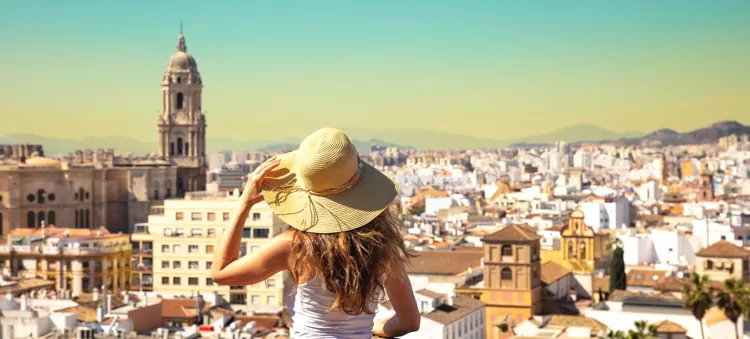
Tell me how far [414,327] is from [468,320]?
24.2 meters

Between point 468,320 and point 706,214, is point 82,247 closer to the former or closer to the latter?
point 468,320

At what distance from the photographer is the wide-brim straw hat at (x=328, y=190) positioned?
2824mm

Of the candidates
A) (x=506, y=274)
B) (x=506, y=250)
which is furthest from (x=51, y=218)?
(x=506, y=274)

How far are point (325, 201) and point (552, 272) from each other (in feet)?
112

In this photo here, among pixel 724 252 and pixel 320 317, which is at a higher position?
pixel 320 317

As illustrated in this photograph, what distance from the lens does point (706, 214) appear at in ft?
190

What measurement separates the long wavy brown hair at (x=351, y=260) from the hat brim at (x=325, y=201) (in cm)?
3

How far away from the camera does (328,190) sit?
2.90 meters

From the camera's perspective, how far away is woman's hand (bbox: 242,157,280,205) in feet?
9.59

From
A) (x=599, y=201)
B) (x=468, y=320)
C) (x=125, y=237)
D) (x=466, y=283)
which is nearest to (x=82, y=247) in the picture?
(x=125, y=237)

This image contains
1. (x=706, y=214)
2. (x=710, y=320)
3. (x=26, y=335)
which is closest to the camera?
(x=26, y=335)

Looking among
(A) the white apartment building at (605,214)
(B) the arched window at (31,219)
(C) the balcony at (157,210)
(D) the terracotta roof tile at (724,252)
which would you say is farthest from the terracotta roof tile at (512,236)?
(A) the white apartment building at (605,214)

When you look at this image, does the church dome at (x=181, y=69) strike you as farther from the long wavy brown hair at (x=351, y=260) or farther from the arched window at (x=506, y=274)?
the long wavy brown hair at (x=351, y=260)

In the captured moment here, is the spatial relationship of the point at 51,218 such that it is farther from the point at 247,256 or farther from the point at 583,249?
the point at 247,256
